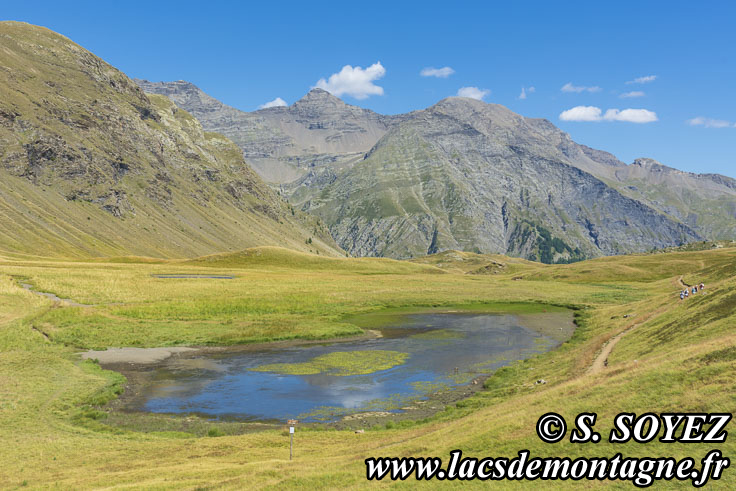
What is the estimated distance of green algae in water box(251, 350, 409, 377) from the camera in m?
53.2

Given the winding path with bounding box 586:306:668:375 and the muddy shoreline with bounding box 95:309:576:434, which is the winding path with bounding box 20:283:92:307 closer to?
the muddy shoreline with bounding box 95:309:576:434

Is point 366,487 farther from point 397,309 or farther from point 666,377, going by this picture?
point 397,309

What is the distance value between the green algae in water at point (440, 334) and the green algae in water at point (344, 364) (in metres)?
12.1

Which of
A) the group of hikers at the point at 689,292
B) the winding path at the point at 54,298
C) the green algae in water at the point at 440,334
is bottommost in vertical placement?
the winding path at the point at 54,298

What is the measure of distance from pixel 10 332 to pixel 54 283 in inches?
1829

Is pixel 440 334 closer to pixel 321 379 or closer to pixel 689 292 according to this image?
pixel 321 379

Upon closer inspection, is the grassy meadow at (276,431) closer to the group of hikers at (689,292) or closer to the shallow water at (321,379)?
the group of hikers at (689,292)

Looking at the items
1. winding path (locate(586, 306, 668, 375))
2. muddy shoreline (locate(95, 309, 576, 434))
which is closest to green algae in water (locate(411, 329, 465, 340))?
muddy shoreline (locate(95, 309, 576, 434))

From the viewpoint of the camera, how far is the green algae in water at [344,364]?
174 ft

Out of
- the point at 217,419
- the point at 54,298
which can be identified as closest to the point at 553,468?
the point at 217,419

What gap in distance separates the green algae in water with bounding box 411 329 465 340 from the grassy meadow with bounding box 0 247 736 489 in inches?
432

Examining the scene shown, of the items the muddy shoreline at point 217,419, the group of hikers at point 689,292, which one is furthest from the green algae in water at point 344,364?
the group of hikers at point 689,292

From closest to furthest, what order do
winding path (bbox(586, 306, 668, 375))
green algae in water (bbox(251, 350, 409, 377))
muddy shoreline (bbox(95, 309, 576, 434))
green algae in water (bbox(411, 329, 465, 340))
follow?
muddy shoreline (bbox(95, 309, 576, 434)), winding path (bbox(586, 306, 668, 375)), green algae in water (bbox(251, 350, 409, 377)), green algae in water (bbox(411, 329, 465, 340))

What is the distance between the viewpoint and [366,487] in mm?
20016
